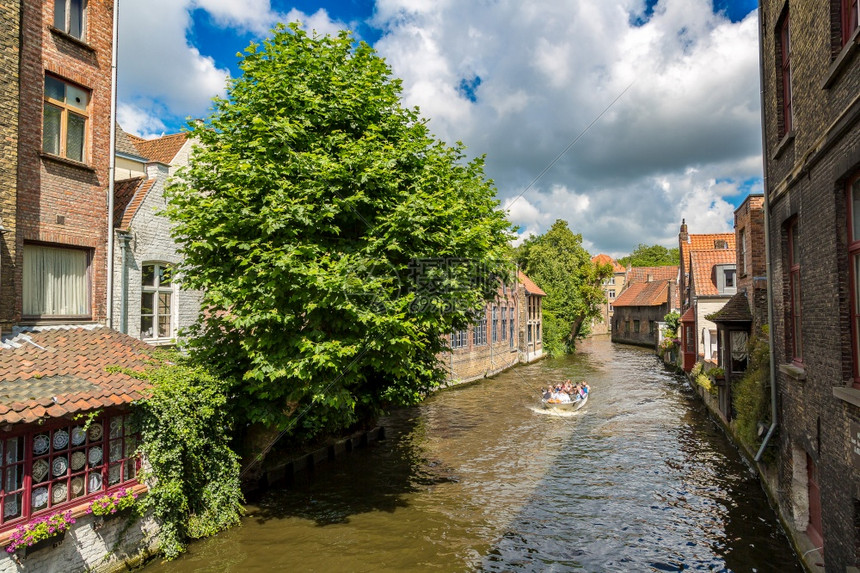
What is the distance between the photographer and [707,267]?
32906 millimetres

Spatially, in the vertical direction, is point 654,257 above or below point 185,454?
above

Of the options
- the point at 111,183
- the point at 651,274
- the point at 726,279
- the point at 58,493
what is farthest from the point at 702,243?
the point at 651,274

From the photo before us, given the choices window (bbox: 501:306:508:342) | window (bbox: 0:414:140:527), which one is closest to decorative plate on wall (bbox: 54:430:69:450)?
window (bbox: 0:414:140:527)

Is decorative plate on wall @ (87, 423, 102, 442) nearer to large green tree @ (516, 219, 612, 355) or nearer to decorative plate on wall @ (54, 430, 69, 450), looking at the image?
decorative plate on wall @ (54, 430, 69, 450)

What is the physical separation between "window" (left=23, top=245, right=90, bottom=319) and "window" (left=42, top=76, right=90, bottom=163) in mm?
2185

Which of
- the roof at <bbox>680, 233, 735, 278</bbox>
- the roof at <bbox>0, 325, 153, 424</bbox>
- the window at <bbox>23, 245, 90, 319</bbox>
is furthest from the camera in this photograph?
the roof at <bbox>680, 233, 735, 278</bbox>

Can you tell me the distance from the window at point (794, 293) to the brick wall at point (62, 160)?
47.5ft

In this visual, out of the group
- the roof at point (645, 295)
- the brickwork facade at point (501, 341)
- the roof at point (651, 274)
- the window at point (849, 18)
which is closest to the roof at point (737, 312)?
the brickwork facade at point (501, 341)

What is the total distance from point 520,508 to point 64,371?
10.0 metres

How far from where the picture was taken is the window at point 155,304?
47.4 ft

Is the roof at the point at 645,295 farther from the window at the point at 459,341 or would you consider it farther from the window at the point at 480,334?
the window at the point at 459,341

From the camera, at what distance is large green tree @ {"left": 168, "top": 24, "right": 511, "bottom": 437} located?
9797 mm

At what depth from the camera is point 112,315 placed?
43.0 ft

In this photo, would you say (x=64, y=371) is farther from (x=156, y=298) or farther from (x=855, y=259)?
(x=855, y=259)
